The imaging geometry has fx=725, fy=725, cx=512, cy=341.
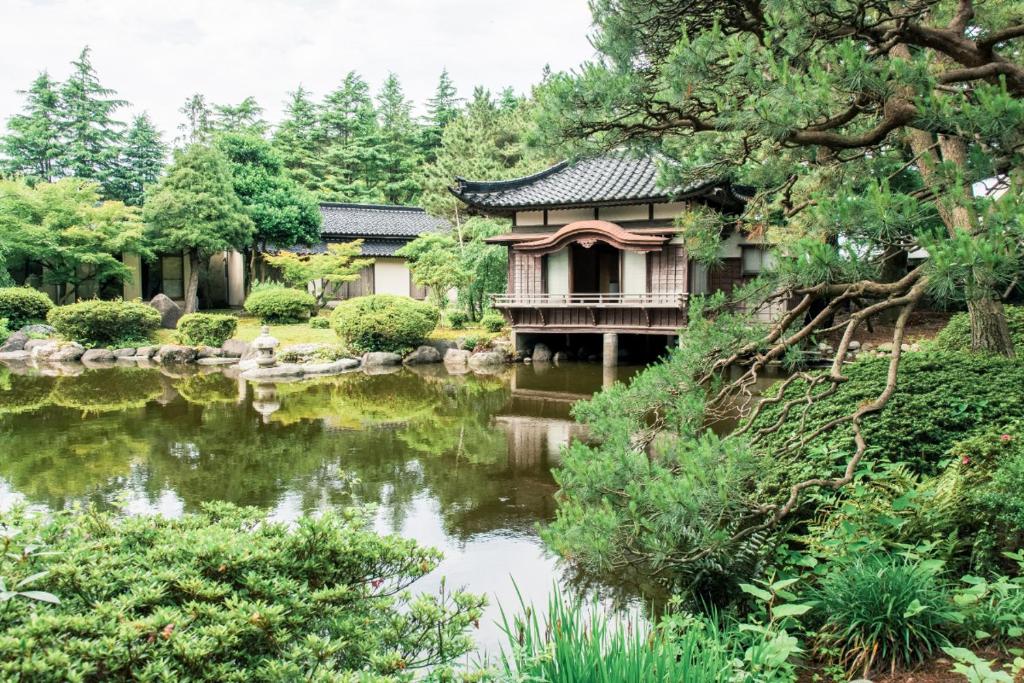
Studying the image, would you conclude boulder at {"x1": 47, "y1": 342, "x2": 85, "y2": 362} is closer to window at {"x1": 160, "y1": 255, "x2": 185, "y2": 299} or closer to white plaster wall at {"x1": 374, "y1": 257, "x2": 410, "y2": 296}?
window at {"x1": 160, "y1": 255, "x2": 185, "y2": 299}

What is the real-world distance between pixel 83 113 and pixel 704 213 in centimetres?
3089

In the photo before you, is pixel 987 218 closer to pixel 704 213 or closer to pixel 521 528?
pixel 704 213

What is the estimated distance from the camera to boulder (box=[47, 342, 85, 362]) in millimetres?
17359

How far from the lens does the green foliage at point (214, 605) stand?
2.12 meters

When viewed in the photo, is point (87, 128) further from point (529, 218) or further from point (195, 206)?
point (529, 218)

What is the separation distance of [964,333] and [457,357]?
1155cm

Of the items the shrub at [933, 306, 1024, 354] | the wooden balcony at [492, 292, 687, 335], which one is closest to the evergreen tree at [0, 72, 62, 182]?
the wooden balcony at [492, 292, 687, 335]

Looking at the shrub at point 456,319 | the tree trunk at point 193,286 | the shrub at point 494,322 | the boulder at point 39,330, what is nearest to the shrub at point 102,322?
the boulder at point 39,330

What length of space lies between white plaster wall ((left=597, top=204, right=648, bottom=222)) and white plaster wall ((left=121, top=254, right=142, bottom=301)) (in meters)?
16.1

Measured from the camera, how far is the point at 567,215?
17750mm

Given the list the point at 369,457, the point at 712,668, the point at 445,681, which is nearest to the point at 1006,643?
the point at 712,668

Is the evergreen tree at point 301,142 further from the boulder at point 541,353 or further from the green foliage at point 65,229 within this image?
the boulder at point 541,353

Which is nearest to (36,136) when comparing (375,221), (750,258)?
(375,221)

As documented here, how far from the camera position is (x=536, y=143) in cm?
488
